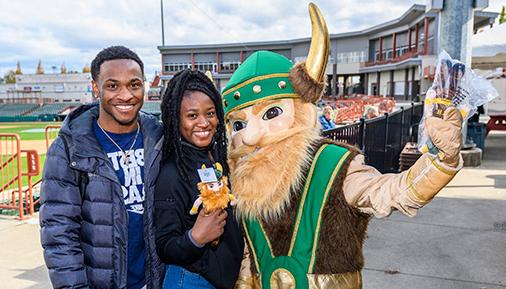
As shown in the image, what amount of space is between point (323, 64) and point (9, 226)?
5548 mm

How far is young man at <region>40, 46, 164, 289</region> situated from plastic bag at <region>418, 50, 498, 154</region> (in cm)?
125

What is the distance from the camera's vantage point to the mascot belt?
179 centimetres

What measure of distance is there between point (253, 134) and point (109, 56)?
0.80m

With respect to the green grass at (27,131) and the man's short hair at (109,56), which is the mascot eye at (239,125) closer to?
the man's short hair at (109,56)

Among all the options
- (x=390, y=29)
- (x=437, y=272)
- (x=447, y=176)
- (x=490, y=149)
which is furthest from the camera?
(x=390, y=29)

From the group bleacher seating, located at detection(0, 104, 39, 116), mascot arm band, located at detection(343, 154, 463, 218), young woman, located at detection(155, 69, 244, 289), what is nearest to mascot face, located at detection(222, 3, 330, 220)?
young woman, located at detection(155, 69, 244, 289)

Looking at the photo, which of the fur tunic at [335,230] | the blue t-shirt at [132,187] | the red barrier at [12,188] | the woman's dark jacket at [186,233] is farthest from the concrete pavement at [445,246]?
the red barrier at [12,188]

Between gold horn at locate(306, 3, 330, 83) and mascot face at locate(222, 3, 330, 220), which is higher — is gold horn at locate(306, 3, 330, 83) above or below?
above

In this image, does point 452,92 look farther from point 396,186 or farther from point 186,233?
point 186,233

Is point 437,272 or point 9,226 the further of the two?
point 9,226

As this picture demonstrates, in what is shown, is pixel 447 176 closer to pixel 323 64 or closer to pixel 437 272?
pixel 323 64

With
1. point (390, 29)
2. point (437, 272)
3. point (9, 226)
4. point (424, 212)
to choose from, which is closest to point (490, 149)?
point (424, 212)

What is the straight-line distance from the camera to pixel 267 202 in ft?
6.06

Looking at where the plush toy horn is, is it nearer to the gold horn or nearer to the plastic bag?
the gold horn
